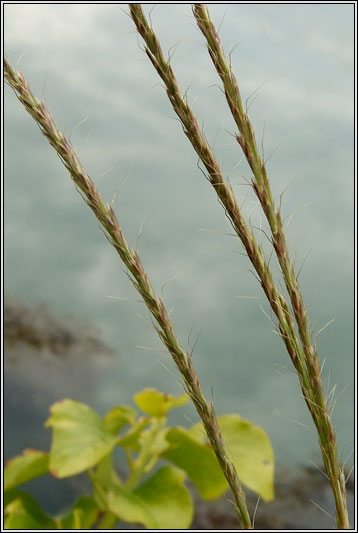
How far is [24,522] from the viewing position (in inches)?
63.7

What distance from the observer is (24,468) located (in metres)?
1.75

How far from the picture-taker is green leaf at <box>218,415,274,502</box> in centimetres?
174

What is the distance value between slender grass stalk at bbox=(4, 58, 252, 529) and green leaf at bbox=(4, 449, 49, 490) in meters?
1.32

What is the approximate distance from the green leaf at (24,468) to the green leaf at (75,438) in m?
0.16

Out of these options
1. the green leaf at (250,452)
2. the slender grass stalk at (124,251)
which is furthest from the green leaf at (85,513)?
the slender grass stalk at (124,251)

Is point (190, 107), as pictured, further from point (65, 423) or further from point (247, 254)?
point (65, 423)

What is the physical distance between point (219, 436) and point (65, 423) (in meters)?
1.18

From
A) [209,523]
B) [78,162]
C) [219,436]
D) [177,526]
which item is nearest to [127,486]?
[177,526]

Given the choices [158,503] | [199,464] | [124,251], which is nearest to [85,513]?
[158,503]

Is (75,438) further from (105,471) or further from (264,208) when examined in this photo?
(264,208)

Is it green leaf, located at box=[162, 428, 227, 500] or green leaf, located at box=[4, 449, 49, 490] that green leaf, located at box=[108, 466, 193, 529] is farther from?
green leaf, located at box=[4, 449, 49, 490]

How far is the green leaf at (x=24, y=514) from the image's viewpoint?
159 centimetres

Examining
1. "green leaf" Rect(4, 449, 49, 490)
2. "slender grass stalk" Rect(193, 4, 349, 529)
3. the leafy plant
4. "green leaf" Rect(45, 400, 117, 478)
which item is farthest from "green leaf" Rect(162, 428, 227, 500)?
"slender grass stalk" Rect(193, 4, 349, 529)

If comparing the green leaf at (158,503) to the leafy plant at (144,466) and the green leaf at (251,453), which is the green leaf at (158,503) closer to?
the leafy plant at (144,466)
